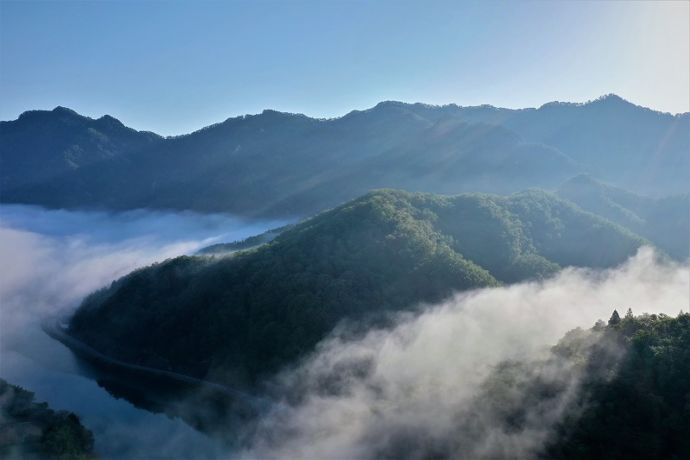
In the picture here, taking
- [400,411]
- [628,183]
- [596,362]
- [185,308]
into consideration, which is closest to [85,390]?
[185,308]

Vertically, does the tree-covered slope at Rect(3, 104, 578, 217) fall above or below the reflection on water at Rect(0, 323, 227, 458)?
above

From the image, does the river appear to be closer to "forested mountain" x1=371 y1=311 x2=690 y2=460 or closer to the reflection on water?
the reflection on water

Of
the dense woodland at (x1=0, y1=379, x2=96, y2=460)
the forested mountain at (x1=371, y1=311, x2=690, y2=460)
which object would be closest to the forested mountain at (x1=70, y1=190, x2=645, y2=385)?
the dense woodland at (x1=0, y1=379, x2=96, y2=460)

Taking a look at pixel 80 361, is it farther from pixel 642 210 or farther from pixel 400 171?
pixel 642 210

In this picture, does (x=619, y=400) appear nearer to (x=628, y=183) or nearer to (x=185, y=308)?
(x=185, y=308)

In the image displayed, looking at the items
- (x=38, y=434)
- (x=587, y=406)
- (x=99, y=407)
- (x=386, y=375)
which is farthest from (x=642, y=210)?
(x=38, y=434)

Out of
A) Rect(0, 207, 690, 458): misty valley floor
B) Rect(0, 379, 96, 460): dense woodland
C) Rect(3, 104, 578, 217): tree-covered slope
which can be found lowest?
Rect(0, 207, 690, 458): misty valley floor

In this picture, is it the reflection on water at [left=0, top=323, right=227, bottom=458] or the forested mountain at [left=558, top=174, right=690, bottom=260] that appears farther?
the forested mountain at [left=558, top=174, right=690, bottom=260]
